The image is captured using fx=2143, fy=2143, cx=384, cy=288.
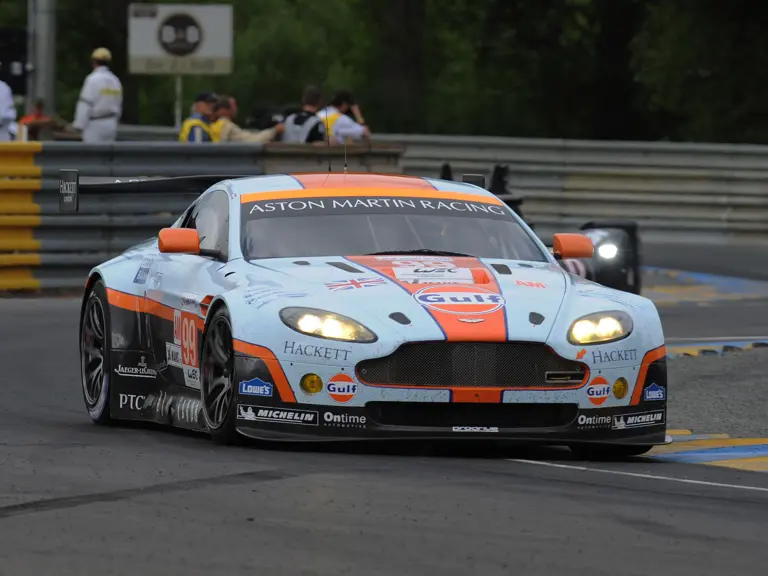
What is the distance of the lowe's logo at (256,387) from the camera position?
857cm

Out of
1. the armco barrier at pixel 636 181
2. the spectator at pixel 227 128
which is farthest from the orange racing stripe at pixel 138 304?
the armco barrier at pixel 636 181

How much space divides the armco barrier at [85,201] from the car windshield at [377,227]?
757cm

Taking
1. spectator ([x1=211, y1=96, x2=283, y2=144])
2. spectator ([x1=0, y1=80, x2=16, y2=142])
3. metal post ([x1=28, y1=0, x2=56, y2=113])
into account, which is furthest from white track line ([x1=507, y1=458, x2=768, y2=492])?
metal post ([x1=28, y1=0, x2=56, y2=113])

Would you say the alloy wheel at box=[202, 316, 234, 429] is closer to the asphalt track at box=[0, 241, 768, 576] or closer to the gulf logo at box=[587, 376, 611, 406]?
the asphalt track at box=[0, 241, 768, 576]

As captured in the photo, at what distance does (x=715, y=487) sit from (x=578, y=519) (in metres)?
1.25

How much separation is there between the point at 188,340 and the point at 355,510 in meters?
2.72

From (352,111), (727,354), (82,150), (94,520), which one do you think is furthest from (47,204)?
(94,520)

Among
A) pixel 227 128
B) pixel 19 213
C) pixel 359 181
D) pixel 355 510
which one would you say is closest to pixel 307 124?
pixel 227 128

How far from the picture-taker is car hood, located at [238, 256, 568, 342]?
27.9 ft

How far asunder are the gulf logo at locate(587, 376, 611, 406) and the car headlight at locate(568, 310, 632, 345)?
0.52 ft

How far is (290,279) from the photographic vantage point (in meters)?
8.96

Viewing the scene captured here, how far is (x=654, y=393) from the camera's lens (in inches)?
352

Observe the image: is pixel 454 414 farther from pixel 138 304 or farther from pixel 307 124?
pixel 307 124

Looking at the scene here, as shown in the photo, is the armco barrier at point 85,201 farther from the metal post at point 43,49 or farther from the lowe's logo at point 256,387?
the lowe's logo at point 256,387
